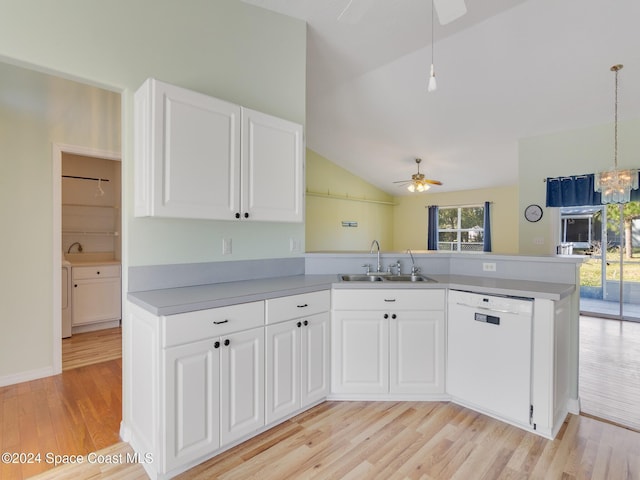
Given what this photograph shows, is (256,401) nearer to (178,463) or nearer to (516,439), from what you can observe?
(178,463)

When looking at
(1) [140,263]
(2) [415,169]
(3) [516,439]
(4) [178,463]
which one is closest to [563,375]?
(3) [516,439]

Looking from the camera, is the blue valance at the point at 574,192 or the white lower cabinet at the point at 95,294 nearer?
the white lower cabinet at the point at 95,294

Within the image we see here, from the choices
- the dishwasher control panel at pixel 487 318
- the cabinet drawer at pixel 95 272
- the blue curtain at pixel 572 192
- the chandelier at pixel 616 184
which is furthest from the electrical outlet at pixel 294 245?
the blue curtain at pixel 572 192

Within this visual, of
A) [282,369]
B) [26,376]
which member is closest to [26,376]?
[26,376]

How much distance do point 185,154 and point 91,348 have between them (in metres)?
2.89

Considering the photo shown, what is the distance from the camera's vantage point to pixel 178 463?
1.66 meters

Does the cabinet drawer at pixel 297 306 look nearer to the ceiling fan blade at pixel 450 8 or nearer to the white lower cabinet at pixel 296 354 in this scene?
the white lower cabinet at pixel 296 354

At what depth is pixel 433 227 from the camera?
27.9 ft

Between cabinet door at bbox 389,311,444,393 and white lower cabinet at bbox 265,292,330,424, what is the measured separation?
0.49 m

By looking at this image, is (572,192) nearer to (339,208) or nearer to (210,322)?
(339,208)

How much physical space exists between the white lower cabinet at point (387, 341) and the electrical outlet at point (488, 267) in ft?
1.99

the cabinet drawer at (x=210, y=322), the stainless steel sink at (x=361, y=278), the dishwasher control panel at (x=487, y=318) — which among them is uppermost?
the stainless steel sink at (x=361, y=278)

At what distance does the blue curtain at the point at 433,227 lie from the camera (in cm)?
850

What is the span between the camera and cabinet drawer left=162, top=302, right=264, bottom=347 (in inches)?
63.0
